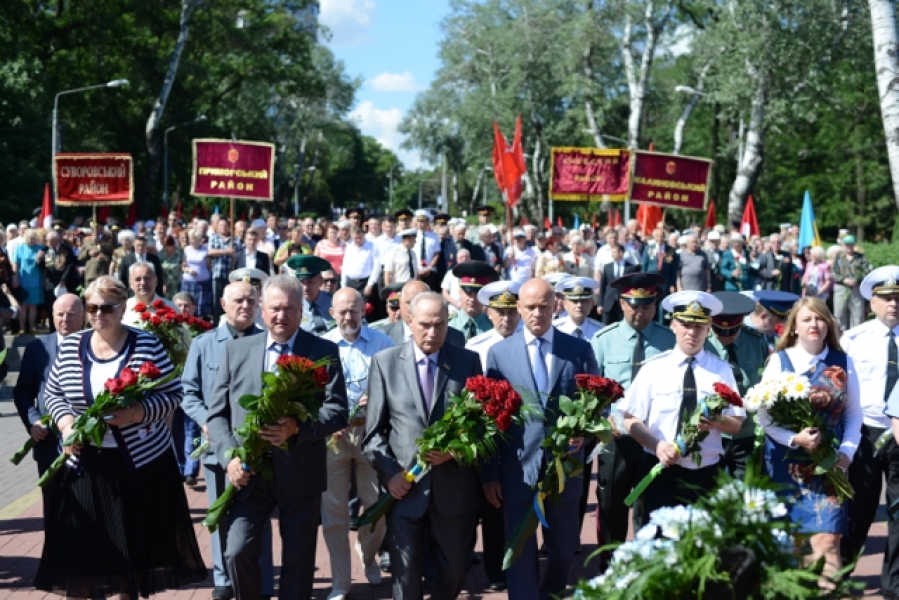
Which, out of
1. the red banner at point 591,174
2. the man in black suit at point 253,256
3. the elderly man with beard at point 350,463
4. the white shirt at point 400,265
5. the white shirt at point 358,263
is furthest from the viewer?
the red banner at point 591,174

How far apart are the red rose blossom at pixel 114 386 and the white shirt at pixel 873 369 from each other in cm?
436

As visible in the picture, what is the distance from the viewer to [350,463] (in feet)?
24.0

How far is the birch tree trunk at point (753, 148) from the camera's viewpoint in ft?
103

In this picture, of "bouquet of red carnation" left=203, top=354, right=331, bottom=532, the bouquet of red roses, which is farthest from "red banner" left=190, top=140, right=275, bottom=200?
"bouquet of red carnation" left=203, top=354, right=331, bottom=532

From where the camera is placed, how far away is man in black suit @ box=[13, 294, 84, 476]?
677 centimetres

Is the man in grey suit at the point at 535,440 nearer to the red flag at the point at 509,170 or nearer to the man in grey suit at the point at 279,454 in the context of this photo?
the man in grey suit at the point at 279,454

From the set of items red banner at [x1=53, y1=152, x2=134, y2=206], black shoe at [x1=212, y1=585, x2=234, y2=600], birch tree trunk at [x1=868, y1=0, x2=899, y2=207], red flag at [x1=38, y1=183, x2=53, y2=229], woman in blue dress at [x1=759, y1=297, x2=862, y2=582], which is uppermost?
birch tree trunk at [x1=868, y1=0, x2=899, y2=207]

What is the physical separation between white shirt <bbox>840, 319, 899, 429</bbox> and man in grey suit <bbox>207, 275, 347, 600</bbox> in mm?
3390

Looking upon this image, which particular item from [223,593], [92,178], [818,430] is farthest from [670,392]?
[92,178]

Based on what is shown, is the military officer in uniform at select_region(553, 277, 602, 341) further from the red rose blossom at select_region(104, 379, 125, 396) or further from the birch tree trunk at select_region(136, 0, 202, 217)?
the birch tree trunk at select_region(136, 0, 202, 217)

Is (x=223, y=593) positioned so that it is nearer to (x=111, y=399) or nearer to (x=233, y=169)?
(x=111, y=399)

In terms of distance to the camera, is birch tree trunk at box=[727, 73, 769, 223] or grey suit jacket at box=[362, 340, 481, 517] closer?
grey suit jacket at box=[362, 340, 481, 517]

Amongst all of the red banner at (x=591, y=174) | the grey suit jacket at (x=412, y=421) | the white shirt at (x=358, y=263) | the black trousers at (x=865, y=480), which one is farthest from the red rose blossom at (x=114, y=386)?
the red banner at (x=591, y=174)

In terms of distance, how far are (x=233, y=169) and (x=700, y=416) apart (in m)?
15.1
